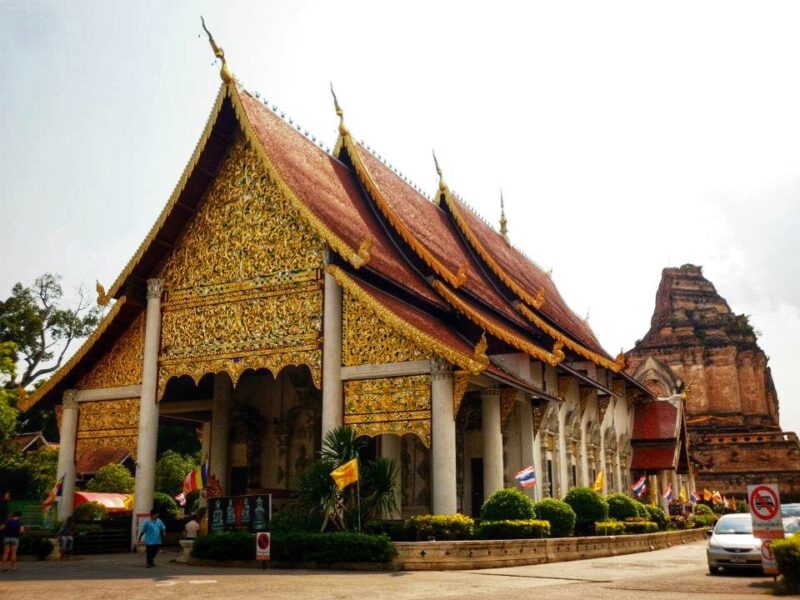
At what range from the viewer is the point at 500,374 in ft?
55.0

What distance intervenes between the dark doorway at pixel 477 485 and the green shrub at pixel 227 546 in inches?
265

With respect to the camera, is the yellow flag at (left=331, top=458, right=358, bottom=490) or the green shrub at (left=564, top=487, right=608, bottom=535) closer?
the yellow flag at (left=331, top=458, right=358, bottom=490)

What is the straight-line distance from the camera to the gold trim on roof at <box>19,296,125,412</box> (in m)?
18.2

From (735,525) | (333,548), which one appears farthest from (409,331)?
(735,525)

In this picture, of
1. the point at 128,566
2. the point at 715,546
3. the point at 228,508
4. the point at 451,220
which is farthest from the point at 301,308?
the point at 451,220

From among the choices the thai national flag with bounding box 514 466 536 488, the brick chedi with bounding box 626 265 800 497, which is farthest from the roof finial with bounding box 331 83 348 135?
the brick chedi with bounding box 626 265 800 497

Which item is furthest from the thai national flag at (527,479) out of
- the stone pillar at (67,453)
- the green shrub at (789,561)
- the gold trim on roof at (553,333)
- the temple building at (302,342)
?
the stone pillar at (67,453)

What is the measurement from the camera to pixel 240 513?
48.3ft

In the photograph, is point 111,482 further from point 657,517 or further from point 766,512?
point 766,512

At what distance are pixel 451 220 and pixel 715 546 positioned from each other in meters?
14.8

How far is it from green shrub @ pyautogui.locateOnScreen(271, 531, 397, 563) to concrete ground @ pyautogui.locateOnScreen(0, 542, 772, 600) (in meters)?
0.50

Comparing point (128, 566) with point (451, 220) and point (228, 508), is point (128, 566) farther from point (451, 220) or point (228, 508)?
point (451, 220)

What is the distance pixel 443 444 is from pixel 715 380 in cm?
3853

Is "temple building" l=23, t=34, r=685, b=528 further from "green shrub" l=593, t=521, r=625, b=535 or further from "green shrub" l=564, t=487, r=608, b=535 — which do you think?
"green shrub" l=593, t=521, r=625, b=535
